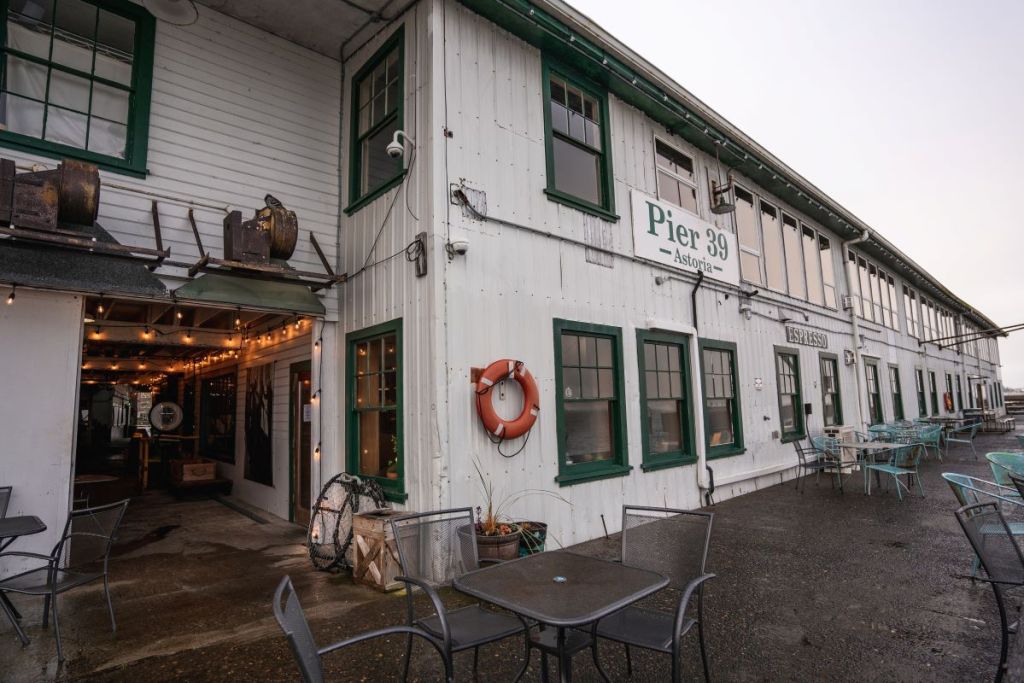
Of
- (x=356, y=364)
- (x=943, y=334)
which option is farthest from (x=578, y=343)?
(x=943, y=334)

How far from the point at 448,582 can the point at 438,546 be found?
0.83 m

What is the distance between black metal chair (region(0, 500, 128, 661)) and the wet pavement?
16 cm

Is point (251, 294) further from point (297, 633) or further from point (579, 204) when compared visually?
point (297, 633)

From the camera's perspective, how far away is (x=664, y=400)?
6941 millimetres

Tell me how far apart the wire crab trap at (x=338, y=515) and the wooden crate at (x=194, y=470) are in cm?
521

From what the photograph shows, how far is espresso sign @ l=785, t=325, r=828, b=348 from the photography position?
9906 mm

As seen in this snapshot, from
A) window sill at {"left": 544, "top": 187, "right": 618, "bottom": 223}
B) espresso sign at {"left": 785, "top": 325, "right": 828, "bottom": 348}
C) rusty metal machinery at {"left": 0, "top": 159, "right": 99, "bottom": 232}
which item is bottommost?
espresso sign at {"left": 785, "top": 325, "right": 828, "bottom": 348}

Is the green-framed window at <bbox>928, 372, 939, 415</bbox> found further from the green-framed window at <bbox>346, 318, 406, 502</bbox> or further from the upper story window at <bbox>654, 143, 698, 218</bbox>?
the green-framed window at <bbox>346, 318, 406, 502</bbox>

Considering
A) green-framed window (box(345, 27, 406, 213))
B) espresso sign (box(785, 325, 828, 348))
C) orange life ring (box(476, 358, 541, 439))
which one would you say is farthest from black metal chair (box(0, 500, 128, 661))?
espresso sign (box(785, 325, 828, 348))

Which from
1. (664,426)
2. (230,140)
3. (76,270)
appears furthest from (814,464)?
(76,270)

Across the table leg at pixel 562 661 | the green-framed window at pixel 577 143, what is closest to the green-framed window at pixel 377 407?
the green-framed window at pixel 577 143

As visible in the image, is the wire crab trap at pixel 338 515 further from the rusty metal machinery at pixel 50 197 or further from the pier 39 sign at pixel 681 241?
the pier 39 sign at pixel 681 241

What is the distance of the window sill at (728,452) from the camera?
24.4 ft

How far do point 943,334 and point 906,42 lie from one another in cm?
1539
